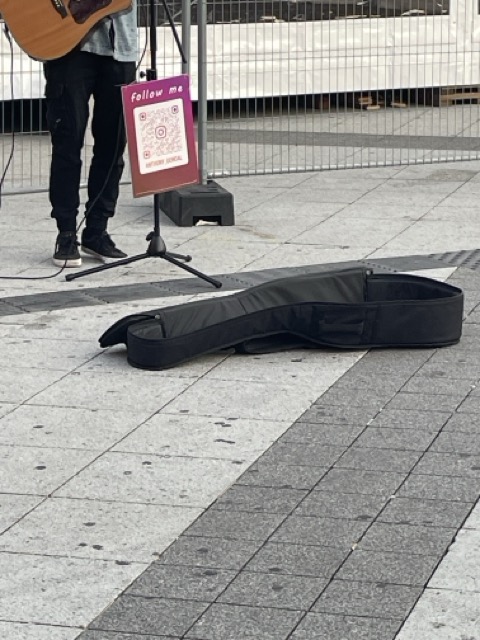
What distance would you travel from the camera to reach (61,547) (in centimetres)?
451

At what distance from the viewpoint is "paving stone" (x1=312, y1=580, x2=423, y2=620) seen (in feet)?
13.3

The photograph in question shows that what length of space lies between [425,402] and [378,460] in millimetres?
715

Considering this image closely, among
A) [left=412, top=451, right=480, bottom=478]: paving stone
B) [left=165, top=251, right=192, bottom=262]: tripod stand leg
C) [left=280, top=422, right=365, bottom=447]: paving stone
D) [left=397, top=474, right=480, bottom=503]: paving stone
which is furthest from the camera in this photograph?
[left=165, top=251, right=192, bottom=262]: tripod stand leg

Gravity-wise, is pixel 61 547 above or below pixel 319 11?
below

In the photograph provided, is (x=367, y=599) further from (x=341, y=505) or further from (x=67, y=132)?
(x=67, y=132)

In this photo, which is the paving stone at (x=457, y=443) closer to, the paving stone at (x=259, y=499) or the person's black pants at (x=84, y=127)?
the paving stone at (x=259, y=499)

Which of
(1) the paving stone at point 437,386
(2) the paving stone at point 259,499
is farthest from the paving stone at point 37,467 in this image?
(1) the paving stone at point 437,386

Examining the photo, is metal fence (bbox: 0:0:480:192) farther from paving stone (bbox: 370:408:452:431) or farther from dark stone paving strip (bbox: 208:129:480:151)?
paving stone (bbox: 370:408:452:431)

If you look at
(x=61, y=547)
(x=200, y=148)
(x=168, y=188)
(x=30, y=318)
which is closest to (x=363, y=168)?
(x=200, y=148)

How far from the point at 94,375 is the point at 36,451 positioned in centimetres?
97

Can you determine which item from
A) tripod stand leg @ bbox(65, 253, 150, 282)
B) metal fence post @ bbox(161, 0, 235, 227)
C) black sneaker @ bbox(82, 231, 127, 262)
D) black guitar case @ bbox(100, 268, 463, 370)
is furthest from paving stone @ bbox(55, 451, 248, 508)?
metal fence post @ bbox(161, 0, 235, 227)

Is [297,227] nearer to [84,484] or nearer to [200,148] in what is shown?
[200,148]

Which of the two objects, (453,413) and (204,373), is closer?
(453,413)

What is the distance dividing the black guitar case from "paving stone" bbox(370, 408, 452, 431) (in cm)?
78
